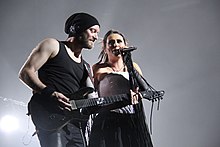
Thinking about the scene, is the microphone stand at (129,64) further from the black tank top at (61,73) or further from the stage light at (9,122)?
the stage light at (9,122)

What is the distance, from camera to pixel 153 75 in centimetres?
253

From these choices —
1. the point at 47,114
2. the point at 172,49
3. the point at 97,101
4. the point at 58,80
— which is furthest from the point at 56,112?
the point at 172,49

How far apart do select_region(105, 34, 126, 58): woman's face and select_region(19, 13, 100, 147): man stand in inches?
9.6

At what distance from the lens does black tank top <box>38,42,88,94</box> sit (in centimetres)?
131

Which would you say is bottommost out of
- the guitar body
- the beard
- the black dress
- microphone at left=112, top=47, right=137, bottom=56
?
the black dress

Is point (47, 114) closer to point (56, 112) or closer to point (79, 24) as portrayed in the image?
point (56, 112)

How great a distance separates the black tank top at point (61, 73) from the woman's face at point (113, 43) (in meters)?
0.40

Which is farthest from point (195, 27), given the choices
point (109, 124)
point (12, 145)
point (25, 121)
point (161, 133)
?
point (12, 145)

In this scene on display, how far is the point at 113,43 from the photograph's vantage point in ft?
5.73

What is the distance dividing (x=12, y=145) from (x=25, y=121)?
281mm

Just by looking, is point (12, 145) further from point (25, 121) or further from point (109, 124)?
point (109, 124)

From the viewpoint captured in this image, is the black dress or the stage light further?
the stage light

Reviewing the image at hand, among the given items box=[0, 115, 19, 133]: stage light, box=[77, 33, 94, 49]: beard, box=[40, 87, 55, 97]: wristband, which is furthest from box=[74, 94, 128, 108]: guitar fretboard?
box=[0, 115, 19, 133]: stage light

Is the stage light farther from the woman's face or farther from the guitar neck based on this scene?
the guitar neck
